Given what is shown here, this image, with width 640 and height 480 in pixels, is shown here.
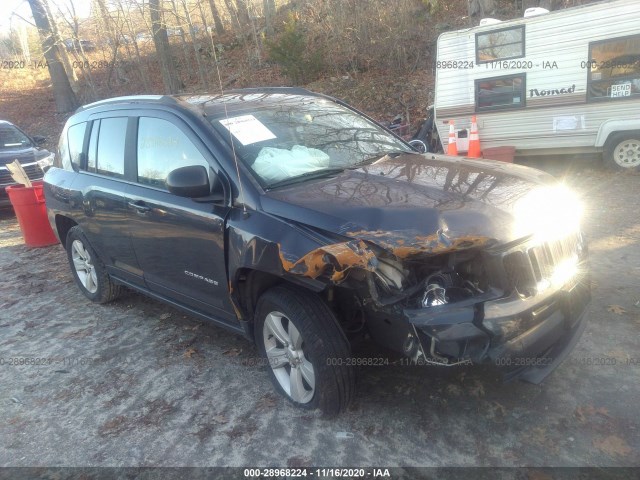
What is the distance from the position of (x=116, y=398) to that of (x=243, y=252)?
4.93ft

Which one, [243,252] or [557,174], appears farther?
[557,174]

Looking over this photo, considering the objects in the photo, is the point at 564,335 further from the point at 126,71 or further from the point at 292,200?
the point at 126,71

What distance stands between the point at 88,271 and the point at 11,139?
7864mm

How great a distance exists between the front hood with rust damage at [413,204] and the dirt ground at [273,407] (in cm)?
111

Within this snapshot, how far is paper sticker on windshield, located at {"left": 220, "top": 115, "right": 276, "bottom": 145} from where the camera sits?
3.64 metres

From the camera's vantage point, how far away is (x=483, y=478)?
267 centimetres

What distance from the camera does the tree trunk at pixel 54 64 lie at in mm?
17844

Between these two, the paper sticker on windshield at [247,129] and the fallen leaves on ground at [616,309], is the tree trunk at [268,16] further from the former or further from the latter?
the fallen leaves on ground at [616,309]

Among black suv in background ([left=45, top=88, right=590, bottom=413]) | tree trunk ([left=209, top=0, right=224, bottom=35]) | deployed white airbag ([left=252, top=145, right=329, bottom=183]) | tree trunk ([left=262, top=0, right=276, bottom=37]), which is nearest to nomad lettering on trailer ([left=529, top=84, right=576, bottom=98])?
black suv in background ([left=45, top=88, right=590, bottom=413])

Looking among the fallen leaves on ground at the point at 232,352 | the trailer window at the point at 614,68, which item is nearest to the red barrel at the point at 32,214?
the fallen leaves on ground at the point at 232,352

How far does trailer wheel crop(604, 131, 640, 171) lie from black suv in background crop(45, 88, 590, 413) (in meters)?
5.46

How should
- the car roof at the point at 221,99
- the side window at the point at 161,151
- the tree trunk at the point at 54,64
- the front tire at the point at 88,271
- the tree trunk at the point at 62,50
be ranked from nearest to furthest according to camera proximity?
the side window at the point at 161,151, the car roof at the point at 221,99, the front tire at the point at 88,271, the tree trunk at the point at 62,50, the tree trunk at the point at 54,64

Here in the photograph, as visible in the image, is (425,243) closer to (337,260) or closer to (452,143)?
(337,260)

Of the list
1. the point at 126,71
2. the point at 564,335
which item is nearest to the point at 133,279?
the point at 564,335
